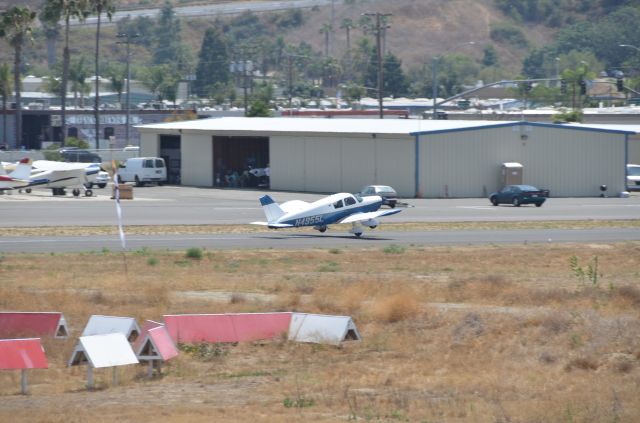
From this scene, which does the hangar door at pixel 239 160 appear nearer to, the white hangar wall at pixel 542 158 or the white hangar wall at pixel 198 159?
the white hangar wall at pixel 198 159

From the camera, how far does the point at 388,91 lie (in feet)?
639

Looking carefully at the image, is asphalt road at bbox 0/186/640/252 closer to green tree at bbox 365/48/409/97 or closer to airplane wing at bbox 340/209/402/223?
airplane wing at bbox 340/209/402/223

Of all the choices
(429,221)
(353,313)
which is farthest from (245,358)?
(429,221)

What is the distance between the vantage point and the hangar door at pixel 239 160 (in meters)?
74.8

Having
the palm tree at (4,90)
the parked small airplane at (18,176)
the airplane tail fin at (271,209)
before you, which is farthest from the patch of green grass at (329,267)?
the palm tree at (4,90)

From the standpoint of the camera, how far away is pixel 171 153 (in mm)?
79000

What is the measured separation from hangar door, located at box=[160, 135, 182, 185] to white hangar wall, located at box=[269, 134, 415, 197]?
1002 centimetres

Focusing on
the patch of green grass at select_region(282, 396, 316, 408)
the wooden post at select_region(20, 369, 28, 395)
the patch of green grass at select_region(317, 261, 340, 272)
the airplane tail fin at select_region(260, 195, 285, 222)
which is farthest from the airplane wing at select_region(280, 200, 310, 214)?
the patch of green grass at select_region(282, 396, 316, 408)

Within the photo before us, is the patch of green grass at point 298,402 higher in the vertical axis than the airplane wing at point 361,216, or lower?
lower

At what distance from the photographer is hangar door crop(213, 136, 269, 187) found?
74812mm

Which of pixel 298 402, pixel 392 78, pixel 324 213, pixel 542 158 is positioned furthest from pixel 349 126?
pixel 392 78

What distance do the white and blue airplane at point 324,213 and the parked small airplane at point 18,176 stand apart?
24.1 meters

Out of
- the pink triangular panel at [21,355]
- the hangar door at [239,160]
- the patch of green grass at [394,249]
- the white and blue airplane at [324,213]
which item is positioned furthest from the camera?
the hangar door at [239,160]

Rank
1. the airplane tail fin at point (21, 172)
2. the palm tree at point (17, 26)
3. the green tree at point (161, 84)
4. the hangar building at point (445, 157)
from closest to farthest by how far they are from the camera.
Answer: the airplane tail fin at point (21, 172), the hangar building at point (445, 157), the palm tree at point (17, 26), the green tree at point (161, 84)
